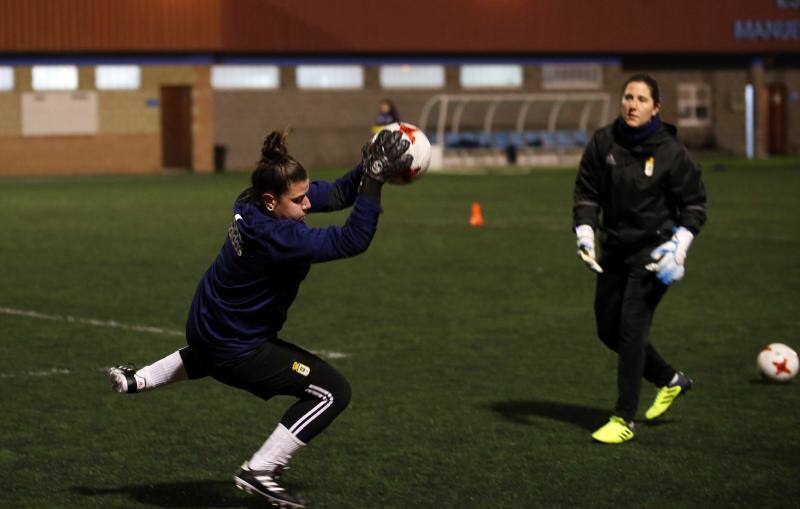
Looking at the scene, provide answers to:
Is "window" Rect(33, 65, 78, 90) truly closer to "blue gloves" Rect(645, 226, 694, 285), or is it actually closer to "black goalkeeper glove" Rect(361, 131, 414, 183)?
"blue gloves" Rect(645, 226, 694, 285)

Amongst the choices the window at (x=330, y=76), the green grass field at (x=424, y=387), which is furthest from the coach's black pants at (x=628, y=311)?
the window at (x=330, y=76)

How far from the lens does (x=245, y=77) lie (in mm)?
48031

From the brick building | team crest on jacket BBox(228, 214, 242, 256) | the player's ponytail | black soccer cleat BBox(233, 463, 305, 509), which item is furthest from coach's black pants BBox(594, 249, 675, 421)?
the brick building

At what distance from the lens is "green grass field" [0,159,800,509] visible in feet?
22.5

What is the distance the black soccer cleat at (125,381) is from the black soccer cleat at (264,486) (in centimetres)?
74

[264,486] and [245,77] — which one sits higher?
[245,77]

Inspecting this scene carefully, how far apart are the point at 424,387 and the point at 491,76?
142 ft

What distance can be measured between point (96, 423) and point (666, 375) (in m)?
3.44

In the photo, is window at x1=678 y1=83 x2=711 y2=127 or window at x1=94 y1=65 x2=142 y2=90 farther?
window at x1=678 y1=83 x2=711 y2=127

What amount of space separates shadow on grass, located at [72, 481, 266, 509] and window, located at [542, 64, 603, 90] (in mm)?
46824

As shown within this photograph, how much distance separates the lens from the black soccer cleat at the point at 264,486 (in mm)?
6125

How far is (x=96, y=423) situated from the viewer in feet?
27.3

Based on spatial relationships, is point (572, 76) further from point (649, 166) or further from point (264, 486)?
point (264, 486)

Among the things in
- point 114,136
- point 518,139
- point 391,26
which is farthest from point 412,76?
point 114,136
